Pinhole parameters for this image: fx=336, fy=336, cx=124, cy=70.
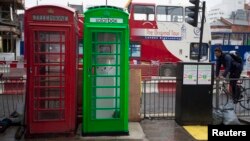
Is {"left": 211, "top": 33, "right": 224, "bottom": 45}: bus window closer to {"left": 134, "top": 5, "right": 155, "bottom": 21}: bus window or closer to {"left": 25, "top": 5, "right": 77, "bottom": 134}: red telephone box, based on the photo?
{"left": 134, "top": 5, "right": 155, "bottom": 21}: bus window

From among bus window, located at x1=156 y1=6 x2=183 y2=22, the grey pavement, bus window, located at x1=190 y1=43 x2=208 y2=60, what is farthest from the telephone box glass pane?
bus window, located at x1=190 y1=43 x2=208 y2=60

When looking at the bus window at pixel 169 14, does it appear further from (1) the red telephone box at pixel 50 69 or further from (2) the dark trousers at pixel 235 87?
(1) the red telephone box at pixel 50 69

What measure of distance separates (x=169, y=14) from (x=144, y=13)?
4.65 ft

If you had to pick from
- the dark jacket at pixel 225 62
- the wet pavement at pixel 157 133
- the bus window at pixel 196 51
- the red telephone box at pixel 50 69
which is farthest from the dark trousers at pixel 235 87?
the bus window at pixel 196 51

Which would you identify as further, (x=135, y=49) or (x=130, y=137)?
(x=135, y=49)

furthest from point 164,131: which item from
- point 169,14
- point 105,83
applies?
point 169,14

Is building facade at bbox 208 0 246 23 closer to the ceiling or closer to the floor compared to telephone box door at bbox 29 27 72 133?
closer to the ceiling

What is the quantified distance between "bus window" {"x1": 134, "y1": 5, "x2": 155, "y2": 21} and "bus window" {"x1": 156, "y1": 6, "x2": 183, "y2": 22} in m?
0.33

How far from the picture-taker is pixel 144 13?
1794cm

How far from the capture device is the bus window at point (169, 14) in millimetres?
18031

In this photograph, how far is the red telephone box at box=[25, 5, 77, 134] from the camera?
6.30 m

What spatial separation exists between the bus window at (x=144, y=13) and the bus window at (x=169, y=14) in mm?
327

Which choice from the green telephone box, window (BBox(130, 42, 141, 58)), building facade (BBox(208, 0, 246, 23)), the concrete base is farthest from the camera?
building facade (BBox(208, 0, 246, 23))

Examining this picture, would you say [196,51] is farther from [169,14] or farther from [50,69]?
[50,69]
